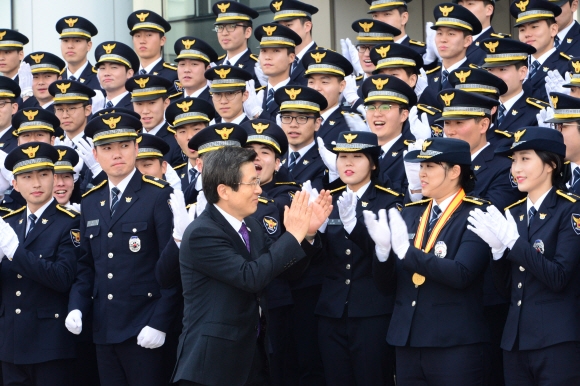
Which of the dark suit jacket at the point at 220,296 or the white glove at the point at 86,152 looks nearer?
the dark suit jacket at the point at 220,296

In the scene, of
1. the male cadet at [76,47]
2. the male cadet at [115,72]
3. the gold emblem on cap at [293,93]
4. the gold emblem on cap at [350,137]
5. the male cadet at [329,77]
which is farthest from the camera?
the male cadet at [76,47]

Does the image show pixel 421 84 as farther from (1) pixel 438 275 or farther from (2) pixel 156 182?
(1) pixel 438 275

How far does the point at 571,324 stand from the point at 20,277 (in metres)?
3.39

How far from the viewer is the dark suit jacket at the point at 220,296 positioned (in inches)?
187

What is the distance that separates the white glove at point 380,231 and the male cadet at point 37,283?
6.73 ft

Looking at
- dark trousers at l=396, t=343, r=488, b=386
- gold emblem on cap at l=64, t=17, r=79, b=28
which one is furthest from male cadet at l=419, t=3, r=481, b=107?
gold emblem on cap at l=64, t=17, r=79, b=28

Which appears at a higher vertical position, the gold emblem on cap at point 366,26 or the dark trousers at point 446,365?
the gold emblem on cap at point 366,26

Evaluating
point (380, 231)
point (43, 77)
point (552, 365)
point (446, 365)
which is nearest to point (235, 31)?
point (43, 77)

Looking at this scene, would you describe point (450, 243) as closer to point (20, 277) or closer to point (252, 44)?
point (20, 277)

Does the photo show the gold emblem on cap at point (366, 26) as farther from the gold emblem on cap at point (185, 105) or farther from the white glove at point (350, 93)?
the gold emblem on cap at point (185, 105)

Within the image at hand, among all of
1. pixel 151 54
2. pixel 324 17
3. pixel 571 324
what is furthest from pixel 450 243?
pixel 324 17

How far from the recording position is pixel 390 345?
19.8ft

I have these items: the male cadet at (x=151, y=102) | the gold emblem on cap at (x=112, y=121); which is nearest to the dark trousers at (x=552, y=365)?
the gold emblem on cap at (x=112, y=121)

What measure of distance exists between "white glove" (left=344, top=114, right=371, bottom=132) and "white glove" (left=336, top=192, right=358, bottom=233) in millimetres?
1847
